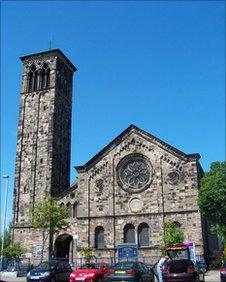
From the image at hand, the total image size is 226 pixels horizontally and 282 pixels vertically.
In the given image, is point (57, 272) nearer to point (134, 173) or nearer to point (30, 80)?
point (134, 173)

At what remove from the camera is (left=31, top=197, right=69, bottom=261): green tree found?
4691 centimetres

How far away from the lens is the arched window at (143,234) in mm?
48031

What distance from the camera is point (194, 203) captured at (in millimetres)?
46594

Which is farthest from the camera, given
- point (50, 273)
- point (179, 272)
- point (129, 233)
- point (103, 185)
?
point (103, 185)

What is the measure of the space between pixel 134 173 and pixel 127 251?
392 inches

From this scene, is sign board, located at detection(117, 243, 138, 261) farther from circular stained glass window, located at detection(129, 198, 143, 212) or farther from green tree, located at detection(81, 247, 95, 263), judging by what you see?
circular stained glass window, located at detection(129, 198, 143, 212)

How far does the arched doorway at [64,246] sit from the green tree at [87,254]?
13.2 ft

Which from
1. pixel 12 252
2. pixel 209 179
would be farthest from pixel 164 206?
pixel 12 252

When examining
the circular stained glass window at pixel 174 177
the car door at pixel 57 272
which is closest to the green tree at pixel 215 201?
the circular stained glass window at pixel 174 177

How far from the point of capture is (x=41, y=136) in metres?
56.5

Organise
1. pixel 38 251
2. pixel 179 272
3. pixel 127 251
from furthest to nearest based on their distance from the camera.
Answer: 1. pixel 38 251
2. pixel 127 251
3. pixel 179 272

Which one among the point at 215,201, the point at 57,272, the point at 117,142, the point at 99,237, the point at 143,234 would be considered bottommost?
the point at 57,272

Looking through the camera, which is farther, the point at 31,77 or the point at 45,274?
the point at 31,77

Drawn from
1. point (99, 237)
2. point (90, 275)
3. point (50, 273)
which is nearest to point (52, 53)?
point (99, 237)
